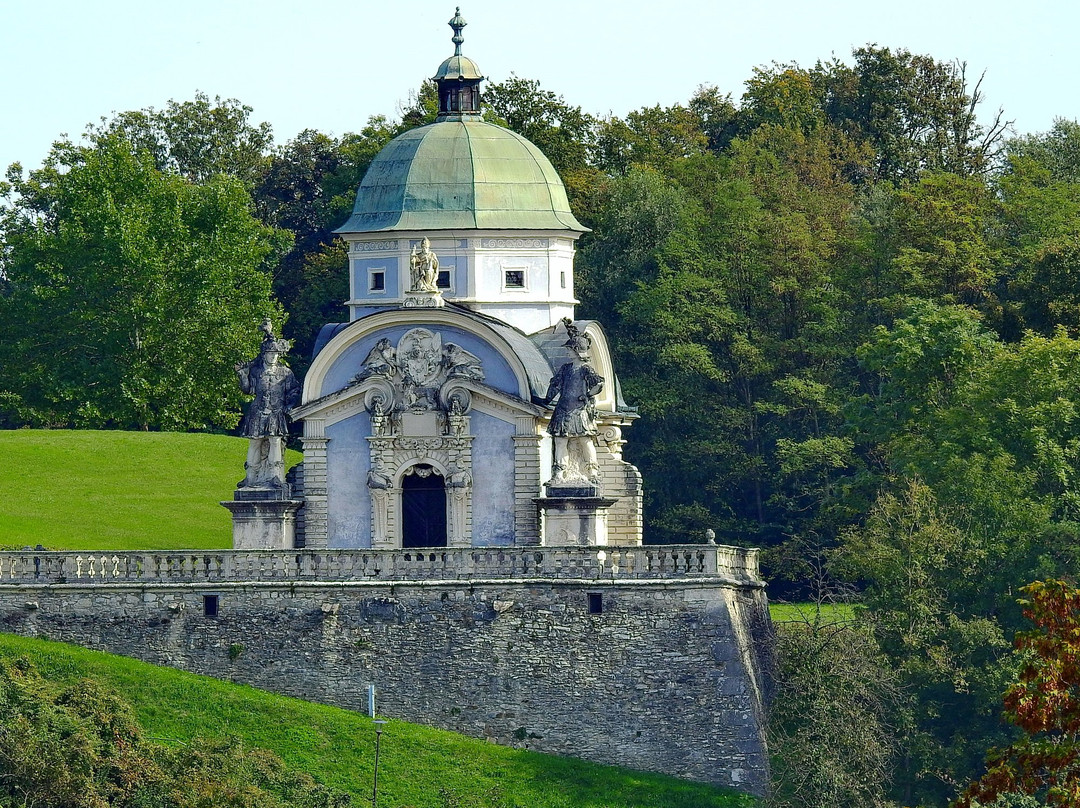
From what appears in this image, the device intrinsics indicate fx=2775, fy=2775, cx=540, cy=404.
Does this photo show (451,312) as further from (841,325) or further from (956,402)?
(841,325)

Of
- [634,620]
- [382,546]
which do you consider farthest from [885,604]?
[382,546]

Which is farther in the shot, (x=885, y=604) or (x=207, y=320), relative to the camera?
(x=207, y=320)

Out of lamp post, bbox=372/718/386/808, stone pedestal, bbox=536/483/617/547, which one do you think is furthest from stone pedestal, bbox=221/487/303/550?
lamp post, bbox=372/718/386/808

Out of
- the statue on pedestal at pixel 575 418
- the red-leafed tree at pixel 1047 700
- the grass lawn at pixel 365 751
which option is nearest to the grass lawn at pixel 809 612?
the statue on pedestal at pixel 575 418

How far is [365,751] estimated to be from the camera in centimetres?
5069

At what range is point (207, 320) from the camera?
80125 millimetres

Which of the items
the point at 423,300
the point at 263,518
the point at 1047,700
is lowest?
the point at 1047,700

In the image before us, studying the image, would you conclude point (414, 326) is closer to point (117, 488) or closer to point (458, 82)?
point (458, 82)

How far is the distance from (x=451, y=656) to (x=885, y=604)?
377 inches

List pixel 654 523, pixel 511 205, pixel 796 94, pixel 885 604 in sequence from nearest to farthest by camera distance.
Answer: pixel 885 604 → pixel 511 205 → pixel 654 523 → pixel 796 94

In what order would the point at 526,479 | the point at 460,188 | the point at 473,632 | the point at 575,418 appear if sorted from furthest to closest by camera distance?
the point at 460,188 → the point at 526,479 → the point at 575,418 → the point at 473,632

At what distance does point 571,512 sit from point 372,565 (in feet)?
17.6

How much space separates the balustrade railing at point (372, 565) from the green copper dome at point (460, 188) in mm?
10029

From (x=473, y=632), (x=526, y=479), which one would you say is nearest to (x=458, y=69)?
(x=526, y=479)
